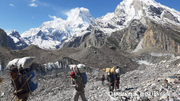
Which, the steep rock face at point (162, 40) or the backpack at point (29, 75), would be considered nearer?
the backpack at point (29, 75)

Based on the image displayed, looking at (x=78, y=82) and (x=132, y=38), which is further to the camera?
(x=132, y=38)

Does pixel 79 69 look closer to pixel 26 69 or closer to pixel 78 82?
pixel 78 82

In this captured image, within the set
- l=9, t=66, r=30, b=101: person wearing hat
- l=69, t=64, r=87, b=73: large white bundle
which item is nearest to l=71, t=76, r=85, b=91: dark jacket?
l=69, t=64, r=87, b=73: large white bundle

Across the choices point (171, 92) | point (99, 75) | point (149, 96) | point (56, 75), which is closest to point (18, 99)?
point (149, 96)

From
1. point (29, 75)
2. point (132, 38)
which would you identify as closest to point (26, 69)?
point (29, 75)

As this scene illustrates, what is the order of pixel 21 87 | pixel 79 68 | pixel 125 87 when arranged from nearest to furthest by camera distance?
pixel 21 87 → pixel 79 68 → pixel 125 87

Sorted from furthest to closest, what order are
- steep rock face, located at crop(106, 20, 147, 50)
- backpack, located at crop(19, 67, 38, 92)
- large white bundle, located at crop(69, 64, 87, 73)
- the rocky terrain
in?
1. steep rock face, located at crop(106, 20, 147, 50)
2. large white bundle, located at crop(69, 64, 87, 73)
3. the rocky terrain
4. backpack, located at crop(19, 67, 38, 92)

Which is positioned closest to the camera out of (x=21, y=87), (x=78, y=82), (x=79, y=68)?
(x=21, y=87)

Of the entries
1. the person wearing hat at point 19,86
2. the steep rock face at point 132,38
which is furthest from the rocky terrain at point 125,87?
the steep rock face at point 132,38

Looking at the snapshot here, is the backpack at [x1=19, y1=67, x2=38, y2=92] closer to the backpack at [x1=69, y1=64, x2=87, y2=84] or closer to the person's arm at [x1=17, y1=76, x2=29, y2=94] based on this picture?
the person's arm at [x1=17, y1=76, x2=29, y2=94]

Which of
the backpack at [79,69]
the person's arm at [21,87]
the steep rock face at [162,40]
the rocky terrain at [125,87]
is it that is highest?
the steep rock face at [162,40]

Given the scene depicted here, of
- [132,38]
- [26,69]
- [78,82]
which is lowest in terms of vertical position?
[78,82]

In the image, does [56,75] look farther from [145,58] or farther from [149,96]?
[145,58]

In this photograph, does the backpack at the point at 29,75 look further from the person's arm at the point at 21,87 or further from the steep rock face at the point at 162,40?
the steep rock face at the point at 162,40
